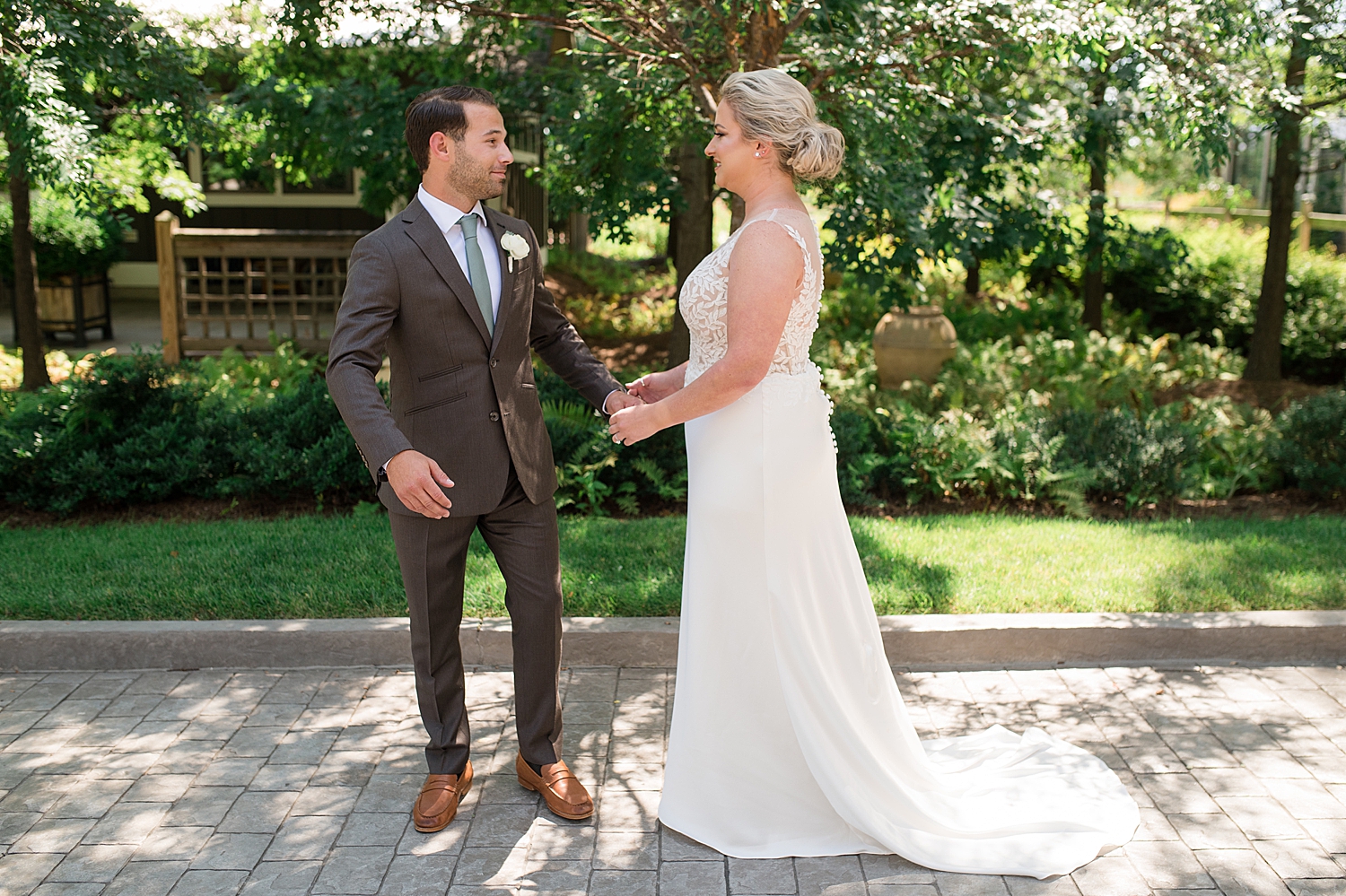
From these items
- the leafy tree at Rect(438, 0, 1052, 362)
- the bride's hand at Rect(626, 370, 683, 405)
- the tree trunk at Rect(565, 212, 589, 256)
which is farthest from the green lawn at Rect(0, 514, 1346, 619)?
the tree trunk at Rect(565, 212, 589, 256)

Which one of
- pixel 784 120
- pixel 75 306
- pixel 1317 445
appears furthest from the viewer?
pixel 75 306

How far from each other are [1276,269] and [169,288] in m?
10.5

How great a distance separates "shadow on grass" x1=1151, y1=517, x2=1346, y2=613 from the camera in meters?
5.17

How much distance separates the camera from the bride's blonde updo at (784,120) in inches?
124

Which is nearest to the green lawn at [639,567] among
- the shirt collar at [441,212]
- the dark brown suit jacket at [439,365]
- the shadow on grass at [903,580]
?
the shadow on grass at [903,580]

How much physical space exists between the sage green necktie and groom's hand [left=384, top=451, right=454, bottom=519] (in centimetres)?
55

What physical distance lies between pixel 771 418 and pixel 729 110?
36.8 inches

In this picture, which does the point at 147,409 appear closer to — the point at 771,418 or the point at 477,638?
the point at 477,638

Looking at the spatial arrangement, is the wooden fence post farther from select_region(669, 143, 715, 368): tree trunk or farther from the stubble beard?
the stubble beard

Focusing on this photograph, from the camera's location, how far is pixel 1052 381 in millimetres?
9539

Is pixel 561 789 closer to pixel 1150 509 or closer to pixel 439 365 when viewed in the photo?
pixel 439 365

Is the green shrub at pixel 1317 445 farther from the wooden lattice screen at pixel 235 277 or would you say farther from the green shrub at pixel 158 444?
the wooden lattice screen at pixel 235 277

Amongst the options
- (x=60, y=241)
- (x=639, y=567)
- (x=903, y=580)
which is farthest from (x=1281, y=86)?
(x=60, y=241)

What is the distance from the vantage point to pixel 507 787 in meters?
3.83
